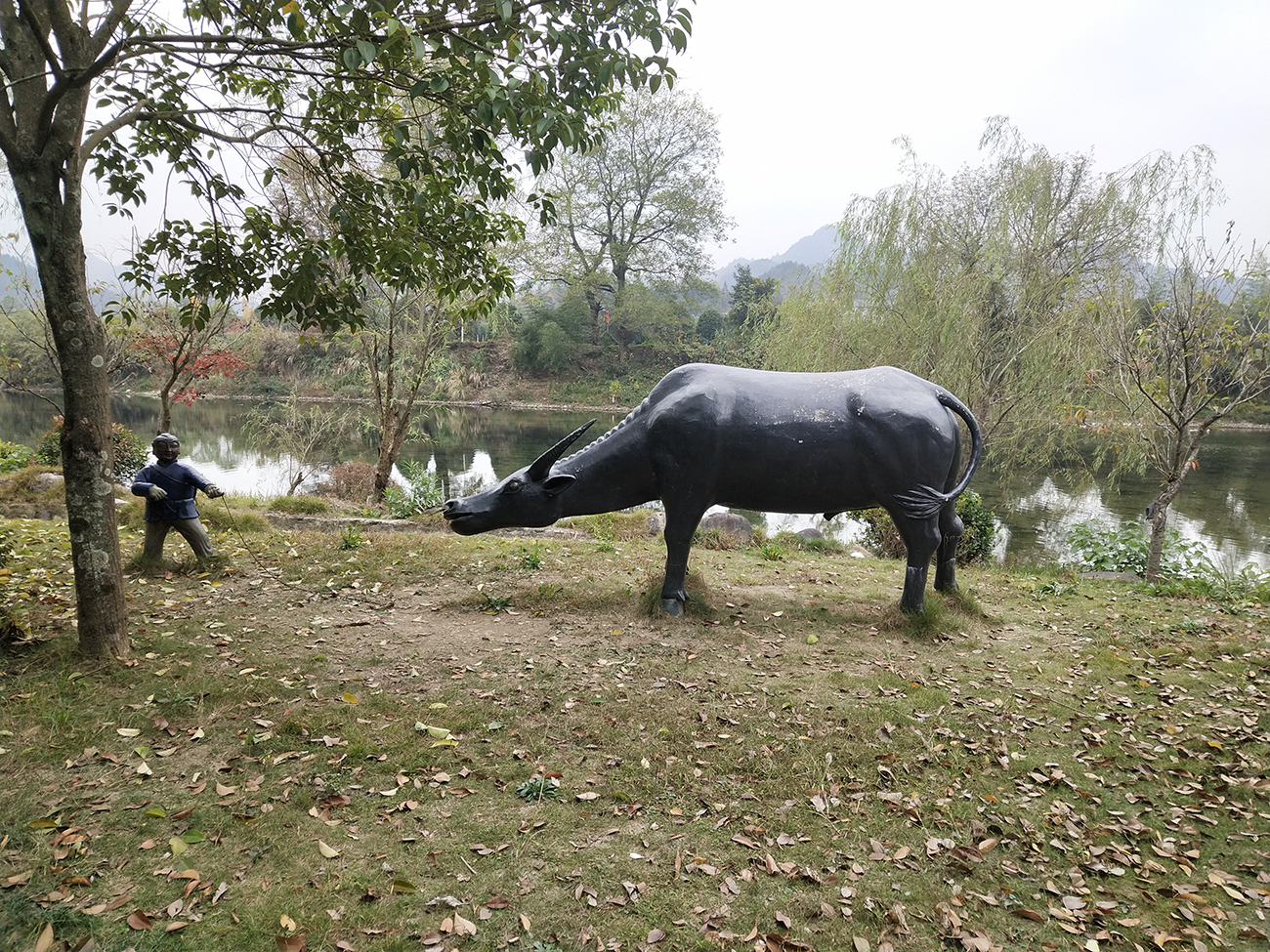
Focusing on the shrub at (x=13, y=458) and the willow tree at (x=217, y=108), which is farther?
the shrub at (x=13, y=458)

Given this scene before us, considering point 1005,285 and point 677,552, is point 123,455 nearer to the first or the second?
point 677,552

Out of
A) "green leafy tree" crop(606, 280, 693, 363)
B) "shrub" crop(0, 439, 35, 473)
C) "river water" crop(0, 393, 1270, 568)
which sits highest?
"green leafy tree" crop(606, 280, 693, 363)

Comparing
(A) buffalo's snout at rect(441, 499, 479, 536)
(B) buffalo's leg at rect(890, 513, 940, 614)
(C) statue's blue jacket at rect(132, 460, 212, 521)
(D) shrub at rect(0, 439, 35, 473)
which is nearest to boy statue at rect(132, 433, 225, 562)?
(C) statue's blue jacket at rect(132, 460, 212, 521)

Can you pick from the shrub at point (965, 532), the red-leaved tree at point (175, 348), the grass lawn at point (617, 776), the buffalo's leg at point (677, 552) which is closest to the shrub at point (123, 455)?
the red-leaved tree at point (175, 348)

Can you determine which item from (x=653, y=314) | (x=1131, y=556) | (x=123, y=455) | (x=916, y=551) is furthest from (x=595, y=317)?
(x=916, y=551)

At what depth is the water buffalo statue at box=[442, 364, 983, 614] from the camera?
4.97m

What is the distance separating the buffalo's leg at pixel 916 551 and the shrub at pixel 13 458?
13653 millimetres

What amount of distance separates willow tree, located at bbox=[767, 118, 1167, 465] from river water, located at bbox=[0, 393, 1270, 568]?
309 cm

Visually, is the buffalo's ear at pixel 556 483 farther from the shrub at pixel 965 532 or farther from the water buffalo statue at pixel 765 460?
the shrub at pixel 965 532

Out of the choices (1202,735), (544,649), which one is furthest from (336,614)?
(1202,735)

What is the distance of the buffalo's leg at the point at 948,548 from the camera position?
18.0 ft

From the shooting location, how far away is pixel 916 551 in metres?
5.11

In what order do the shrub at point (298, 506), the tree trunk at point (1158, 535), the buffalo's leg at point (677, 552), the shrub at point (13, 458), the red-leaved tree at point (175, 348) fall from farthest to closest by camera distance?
the shrub at point (13, 458), the shrub at point (298, 506), the red-leaved tree at point (175, 348), the tree trunk at point (1158, 535), the buffalo's leg at point (677, 552)

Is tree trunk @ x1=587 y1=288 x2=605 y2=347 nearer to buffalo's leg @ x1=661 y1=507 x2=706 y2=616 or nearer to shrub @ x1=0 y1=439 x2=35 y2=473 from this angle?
shrub @ x1=0 y1=439 x2=35 y2=473
